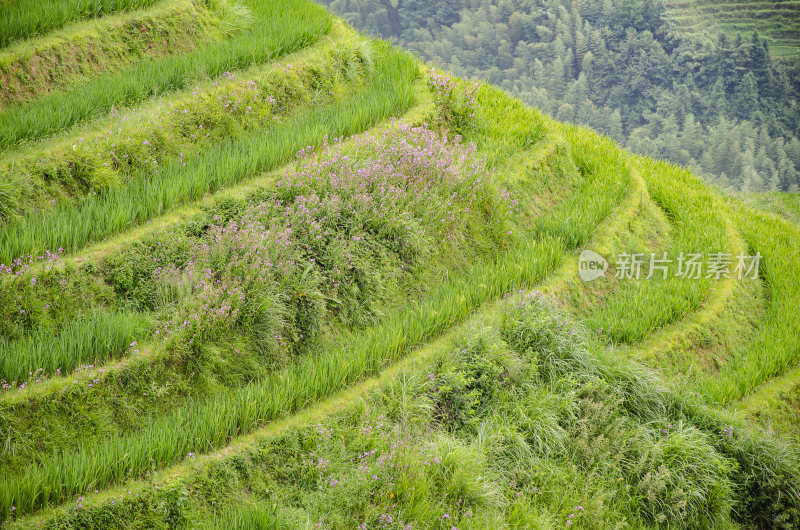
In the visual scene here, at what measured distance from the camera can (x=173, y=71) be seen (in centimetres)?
915

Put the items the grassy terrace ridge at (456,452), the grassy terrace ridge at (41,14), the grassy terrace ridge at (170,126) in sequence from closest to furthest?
the grassy terrace ridge at (456,452), the grassy terrace ridge at (170,126), the grassy terrace ridge at (41,14)

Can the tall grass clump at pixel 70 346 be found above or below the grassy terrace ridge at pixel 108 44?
below

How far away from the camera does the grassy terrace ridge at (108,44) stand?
820 centimetres

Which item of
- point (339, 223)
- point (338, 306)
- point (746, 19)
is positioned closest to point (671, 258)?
point (339, 223)

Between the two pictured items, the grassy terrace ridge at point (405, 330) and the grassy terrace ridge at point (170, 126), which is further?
the grassy terrace ridge at point (170, 126)

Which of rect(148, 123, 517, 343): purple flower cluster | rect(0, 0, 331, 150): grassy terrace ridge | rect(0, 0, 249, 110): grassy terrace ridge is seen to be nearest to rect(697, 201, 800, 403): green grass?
rect(148, 123, 517, 343): purple flower cluster

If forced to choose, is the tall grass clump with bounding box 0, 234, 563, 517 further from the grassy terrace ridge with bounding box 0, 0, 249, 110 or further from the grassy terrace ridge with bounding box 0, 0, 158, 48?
the grassy terrace ridge with bounding box 0, 0, 158, 48

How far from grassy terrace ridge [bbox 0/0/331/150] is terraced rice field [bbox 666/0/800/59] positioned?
136 feet

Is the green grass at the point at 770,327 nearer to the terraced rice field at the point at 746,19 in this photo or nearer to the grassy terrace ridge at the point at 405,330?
the grassy terrace ridge at the point at 405,330

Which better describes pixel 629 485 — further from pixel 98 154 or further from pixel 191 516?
pixel 98 154

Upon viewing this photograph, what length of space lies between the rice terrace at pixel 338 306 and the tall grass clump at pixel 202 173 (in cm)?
4

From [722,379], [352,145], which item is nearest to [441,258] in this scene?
[352,145]

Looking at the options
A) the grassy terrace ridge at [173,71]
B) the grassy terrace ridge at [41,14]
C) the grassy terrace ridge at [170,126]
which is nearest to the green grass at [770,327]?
the grassy terrace ridge at [170,126]

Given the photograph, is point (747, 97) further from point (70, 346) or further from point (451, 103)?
point (70, 346)
